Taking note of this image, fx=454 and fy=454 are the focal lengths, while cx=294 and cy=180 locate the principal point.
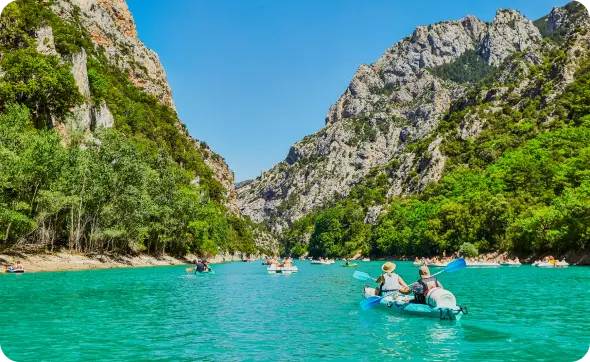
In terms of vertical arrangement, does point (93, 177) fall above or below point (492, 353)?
above

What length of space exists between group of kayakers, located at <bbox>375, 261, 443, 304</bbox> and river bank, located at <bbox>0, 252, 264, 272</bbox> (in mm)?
43842

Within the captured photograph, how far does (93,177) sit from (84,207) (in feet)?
15.4

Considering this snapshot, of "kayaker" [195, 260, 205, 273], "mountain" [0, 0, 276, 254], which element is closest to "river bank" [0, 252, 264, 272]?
"mountain" [0, 0, 276, 254]

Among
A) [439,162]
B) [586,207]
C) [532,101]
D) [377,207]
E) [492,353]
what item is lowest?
[492,353]

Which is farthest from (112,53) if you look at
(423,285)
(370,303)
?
(423,285)

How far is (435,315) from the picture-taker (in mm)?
21859

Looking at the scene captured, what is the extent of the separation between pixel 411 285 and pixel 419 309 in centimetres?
232

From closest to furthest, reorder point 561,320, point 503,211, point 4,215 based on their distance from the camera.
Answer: point 561,320, point 4,215, point 503,211

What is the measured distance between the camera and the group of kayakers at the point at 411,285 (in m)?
22.6

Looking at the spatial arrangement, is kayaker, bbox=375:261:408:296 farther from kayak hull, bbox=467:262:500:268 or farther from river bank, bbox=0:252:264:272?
kayak hull, bbox=467:262:500:268

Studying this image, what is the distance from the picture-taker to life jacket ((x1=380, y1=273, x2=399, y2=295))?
2612 centimetres

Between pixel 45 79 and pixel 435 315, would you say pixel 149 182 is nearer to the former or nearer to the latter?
pixel 45 79

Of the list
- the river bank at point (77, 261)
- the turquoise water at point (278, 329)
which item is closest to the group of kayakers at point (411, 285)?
the turquoise water at point (278, 329)

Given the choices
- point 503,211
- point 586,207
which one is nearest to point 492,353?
point 586,207
